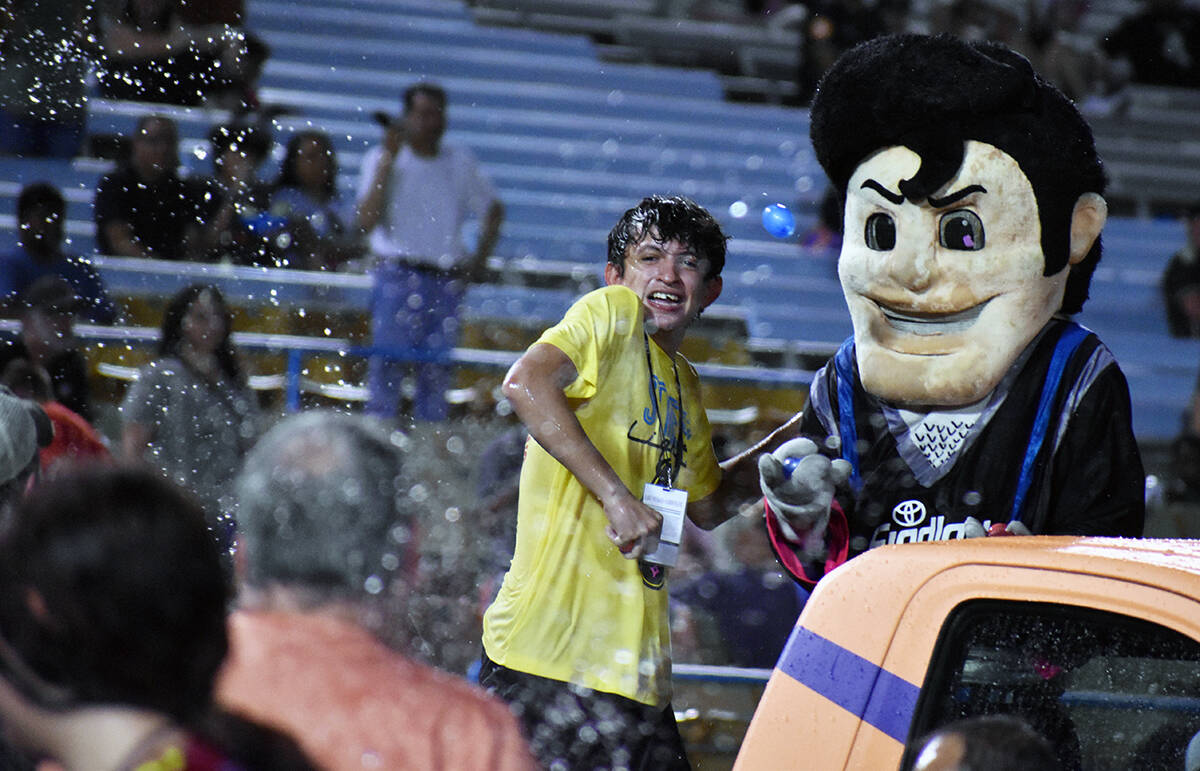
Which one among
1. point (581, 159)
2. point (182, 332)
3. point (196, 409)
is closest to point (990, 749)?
point (196, 409)

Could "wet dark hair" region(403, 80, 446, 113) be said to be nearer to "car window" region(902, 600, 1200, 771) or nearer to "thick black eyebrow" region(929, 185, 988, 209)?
"thick black eyebrow" region(929, 185, 988, 209)

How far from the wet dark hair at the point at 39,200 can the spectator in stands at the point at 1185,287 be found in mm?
6567

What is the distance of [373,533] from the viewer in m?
1.75

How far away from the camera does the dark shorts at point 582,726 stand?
9.88ft

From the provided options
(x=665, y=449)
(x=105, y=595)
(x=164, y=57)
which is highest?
(x=164, y=57)

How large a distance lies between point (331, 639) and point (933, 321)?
6.49ft

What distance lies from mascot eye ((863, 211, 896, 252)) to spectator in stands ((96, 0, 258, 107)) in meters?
5.54

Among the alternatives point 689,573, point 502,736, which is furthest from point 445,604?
point 502,736

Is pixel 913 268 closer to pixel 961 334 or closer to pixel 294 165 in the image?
pixel 961 334

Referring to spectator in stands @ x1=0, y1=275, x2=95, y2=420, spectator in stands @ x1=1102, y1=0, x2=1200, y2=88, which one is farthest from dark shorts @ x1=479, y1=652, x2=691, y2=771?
spectator in stands @ x1=1102, y1=0, x2=1200, y2=88

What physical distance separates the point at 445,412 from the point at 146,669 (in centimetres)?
483

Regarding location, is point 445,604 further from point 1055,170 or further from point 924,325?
point 1055,170

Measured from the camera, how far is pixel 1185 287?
9133 mm

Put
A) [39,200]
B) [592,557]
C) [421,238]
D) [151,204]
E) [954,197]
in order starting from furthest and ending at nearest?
1. [421,238]
2. [151,204]
3. [39,200]
4. [954,197]
5. [592,557]
